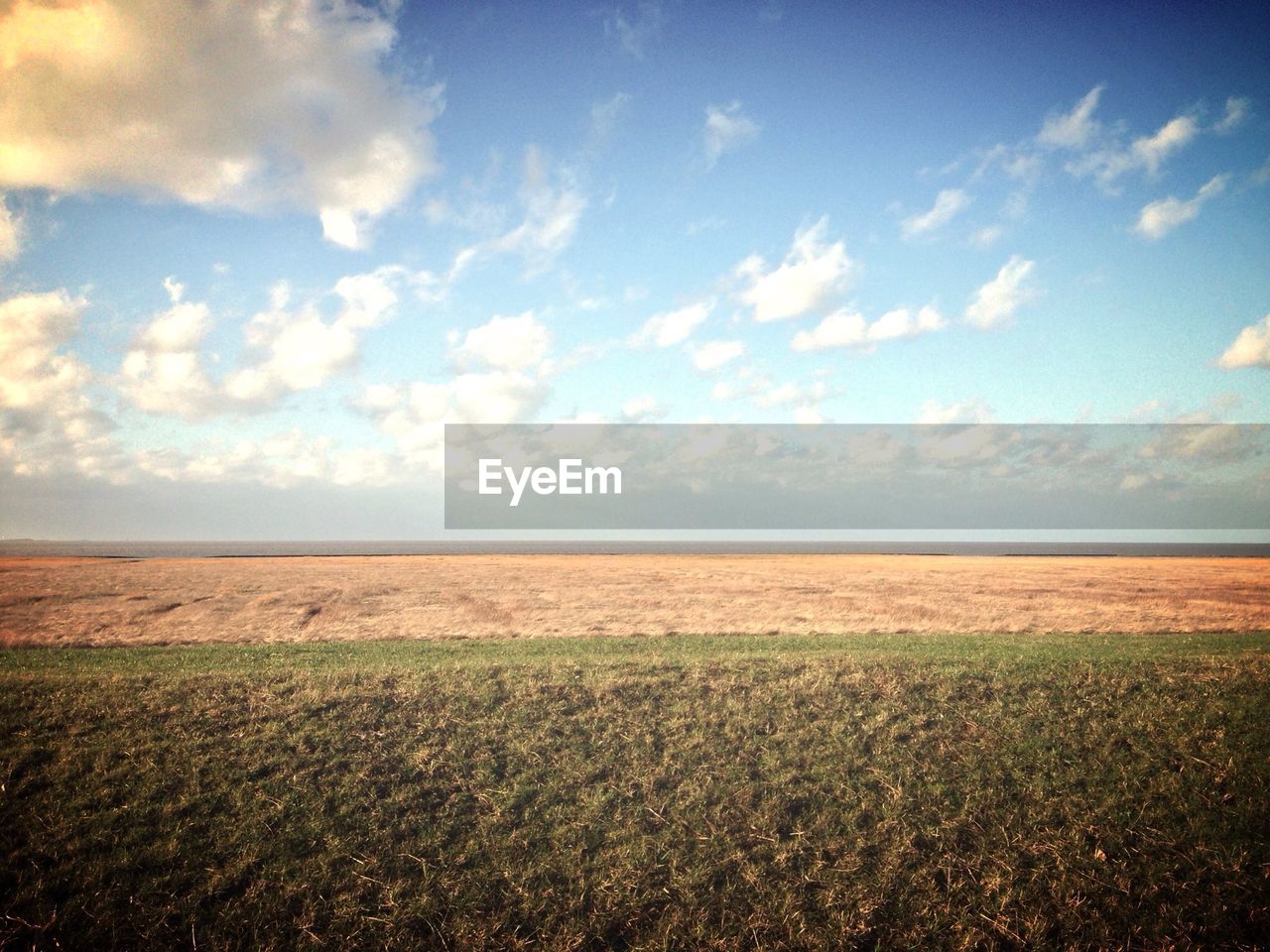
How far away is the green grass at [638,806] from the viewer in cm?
1136

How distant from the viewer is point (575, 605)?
47.3 meters

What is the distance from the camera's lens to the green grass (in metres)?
11.4

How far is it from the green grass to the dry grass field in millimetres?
15129

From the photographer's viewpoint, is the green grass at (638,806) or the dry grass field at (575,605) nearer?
the green grass at (638,806)

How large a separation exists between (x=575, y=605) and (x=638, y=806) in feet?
110

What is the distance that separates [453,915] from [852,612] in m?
36.3

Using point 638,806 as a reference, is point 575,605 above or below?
below

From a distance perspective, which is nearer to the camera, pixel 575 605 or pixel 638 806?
pixel 638 806

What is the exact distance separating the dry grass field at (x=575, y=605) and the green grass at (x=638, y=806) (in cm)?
1513

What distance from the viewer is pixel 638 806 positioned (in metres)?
14.3

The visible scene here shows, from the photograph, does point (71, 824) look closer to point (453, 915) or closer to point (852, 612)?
point (453, 915)

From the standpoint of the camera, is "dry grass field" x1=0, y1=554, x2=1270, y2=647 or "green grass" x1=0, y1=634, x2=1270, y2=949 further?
"dry grass field" x1=0, y1=554, x2=1270, y2=647

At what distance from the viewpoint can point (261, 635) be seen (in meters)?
35.6

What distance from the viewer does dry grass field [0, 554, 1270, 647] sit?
119 feet
